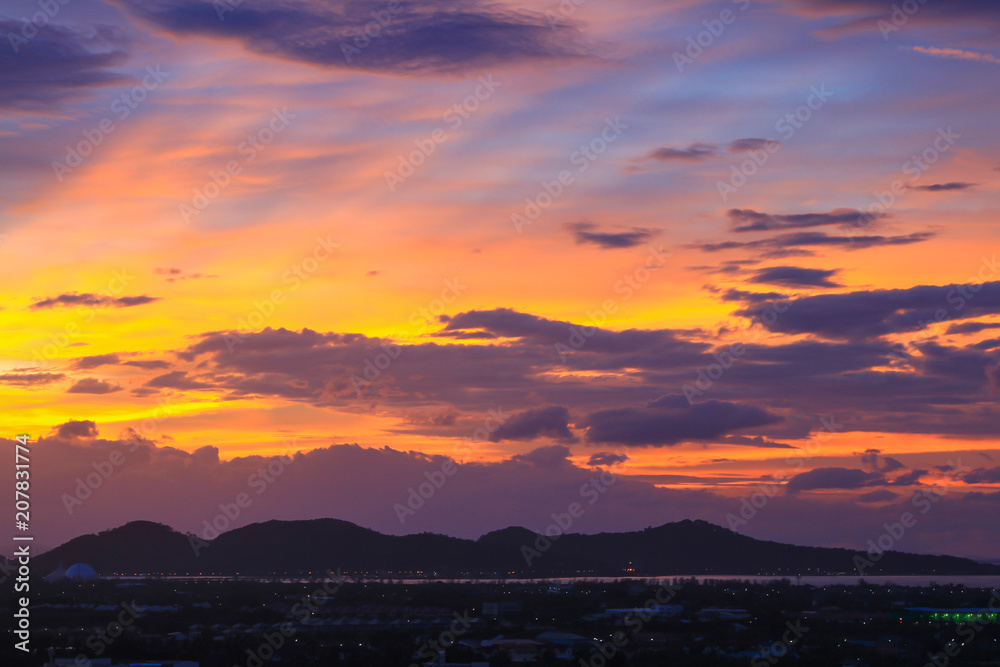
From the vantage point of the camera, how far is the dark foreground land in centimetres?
8962

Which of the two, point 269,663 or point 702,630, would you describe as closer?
point 269,663

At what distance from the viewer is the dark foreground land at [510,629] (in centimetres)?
8962

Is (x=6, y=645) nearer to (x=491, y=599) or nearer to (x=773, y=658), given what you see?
(x=773, y=658)

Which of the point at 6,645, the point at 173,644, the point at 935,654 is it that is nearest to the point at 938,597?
the point at 935,654

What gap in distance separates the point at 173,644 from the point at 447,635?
2704cm

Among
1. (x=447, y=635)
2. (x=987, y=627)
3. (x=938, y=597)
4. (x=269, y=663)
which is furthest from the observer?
(x=938, y=597)

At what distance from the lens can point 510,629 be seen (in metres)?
121

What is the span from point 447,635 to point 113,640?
3229 cm

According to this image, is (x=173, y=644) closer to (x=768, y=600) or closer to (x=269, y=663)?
(x=269, y=663)

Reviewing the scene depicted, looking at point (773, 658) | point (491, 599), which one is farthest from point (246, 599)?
point (773, 658)

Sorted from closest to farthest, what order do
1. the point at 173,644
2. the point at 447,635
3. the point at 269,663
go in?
the point at 269,663
the point at 173,644
the point at 447,635

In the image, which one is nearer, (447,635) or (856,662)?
(856,662)

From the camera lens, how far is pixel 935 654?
94.4 metres

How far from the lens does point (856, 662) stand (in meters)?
86.8
